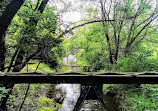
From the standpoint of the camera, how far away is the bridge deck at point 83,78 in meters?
1.89

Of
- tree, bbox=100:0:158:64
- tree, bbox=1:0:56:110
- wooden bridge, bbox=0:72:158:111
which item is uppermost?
tree, bbox=100:0:158:64

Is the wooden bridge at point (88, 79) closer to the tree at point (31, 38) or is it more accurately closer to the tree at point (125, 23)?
the tree at point (31, 38)

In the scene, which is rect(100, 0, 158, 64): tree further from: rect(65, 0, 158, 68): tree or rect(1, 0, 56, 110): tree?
rect(1, 0, 56, 110): tree

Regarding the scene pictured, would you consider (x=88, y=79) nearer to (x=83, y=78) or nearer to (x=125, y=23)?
(x=83, y=78)

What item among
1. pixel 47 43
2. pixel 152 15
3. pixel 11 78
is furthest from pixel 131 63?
pixel 11 78

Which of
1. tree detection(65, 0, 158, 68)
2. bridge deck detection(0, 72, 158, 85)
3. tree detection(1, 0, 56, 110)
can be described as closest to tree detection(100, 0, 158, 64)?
tree detection(65, 0, 158, 68)

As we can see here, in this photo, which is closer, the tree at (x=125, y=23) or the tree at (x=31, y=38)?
the tree at (x=31, y=38)

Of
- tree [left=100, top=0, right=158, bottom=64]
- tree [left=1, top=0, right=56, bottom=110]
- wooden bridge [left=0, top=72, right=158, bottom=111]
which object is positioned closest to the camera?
wooden bridge [left=0, top=72, right=158, bottom=111]

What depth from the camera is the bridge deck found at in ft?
6.21

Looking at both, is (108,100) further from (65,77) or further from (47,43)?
(65,77)

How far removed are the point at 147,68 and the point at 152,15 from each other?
4173mm

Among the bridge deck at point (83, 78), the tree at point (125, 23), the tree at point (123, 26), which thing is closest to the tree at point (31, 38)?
the bridge deck at point (83, 78)

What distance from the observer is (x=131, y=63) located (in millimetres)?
7340

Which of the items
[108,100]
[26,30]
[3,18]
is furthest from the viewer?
[108,100]
